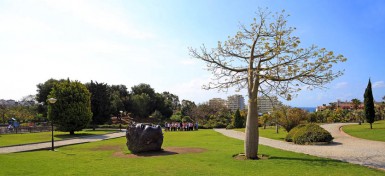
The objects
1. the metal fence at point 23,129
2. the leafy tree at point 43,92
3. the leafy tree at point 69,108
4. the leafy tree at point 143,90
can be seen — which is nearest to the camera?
the leafy tree at point 69,108

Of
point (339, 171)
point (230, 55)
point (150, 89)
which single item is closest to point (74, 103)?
point (230, 55)

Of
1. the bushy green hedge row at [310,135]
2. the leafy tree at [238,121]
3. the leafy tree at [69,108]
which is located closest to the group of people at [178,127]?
the leafy tree at [238,121]

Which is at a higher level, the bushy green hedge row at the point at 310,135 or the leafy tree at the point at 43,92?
the leafy tree at the point at 43,92

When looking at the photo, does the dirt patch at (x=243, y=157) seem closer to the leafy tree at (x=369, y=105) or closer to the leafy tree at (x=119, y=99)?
the leafy tree at (x=369, y=105)

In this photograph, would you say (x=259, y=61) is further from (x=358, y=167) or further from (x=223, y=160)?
(x=358, y=167)

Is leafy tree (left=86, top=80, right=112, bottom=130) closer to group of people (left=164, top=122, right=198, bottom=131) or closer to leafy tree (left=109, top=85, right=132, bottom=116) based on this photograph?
leafy tree (left=109, top=85, right=132, bottom=116)

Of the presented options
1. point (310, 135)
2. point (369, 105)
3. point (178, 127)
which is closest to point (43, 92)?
point (178, 127)

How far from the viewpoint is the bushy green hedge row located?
22.3 metres

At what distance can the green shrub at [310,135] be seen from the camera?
22.3 metres

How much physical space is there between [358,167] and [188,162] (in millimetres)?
6710

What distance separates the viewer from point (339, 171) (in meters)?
11.4

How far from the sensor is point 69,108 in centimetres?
3528

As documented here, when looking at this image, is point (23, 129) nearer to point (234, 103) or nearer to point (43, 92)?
point (43, 92)

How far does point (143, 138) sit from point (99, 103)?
37.3 m
